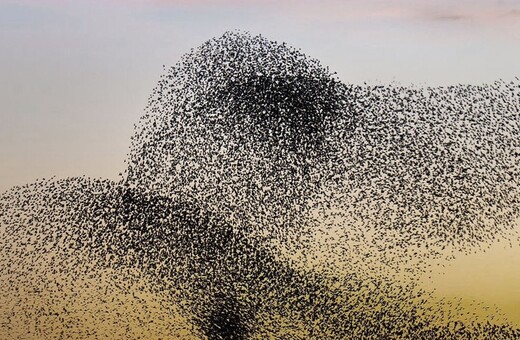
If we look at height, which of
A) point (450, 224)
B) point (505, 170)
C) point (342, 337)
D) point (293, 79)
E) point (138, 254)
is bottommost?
point (342, 337)

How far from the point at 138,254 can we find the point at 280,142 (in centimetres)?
148

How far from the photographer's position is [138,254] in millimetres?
6395

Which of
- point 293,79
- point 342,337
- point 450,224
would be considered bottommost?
point 342,337

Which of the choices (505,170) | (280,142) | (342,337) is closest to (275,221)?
(280,142)

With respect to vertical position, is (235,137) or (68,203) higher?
(235,137)

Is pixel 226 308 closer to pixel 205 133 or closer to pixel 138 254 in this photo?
pixel 138 254

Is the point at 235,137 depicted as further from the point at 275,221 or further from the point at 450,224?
the point at 450,224

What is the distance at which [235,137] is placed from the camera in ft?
21.1

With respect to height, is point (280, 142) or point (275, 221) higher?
point (280, 142)

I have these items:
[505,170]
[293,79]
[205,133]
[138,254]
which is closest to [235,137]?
[205,133]

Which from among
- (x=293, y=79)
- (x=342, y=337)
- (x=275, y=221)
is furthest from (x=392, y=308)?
(x=293, y=79)

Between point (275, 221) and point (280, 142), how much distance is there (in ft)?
2.15

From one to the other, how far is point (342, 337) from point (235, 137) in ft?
6.00

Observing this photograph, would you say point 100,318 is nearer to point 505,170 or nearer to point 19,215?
point 19,215
